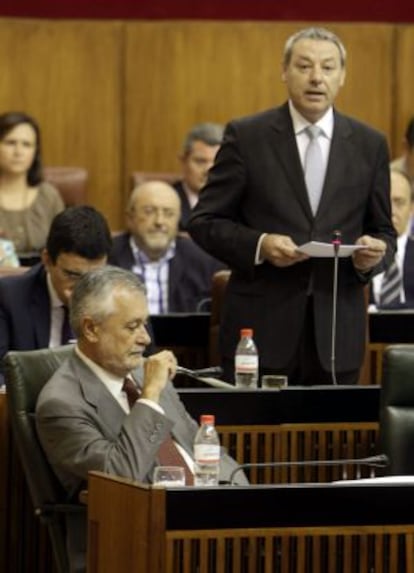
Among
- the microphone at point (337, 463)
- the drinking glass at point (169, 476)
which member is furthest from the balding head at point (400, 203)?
the drinking glass at point (169, 476)

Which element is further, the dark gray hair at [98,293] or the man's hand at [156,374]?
the dark gray hair at [98,293]

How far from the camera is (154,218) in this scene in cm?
801

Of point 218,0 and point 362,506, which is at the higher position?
point 218,0

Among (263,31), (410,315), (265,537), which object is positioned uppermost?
(263,31)

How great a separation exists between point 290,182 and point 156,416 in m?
1.52

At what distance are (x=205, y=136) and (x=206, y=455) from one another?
16.0 ft

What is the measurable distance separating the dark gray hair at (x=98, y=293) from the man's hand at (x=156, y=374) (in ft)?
0.59

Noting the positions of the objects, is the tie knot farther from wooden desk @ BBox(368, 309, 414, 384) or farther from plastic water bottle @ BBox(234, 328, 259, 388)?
wooden desk @ BBox(368, 309, 414, 384)

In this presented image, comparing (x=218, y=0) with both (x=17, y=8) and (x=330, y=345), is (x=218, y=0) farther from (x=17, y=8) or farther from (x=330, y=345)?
(x=330, y=345)

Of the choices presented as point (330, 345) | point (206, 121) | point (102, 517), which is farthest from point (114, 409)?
point (206, 121)

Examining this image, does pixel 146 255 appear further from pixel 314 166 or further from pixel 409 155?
pixel 314 166

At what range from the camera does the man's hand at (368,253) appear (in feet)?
19.0

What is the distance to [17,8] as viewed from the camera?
1045cm

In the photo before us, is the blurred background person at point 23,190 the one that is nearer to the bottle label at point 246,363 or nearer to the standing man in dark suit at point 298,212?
the standing man in dark suit at point 298,212
